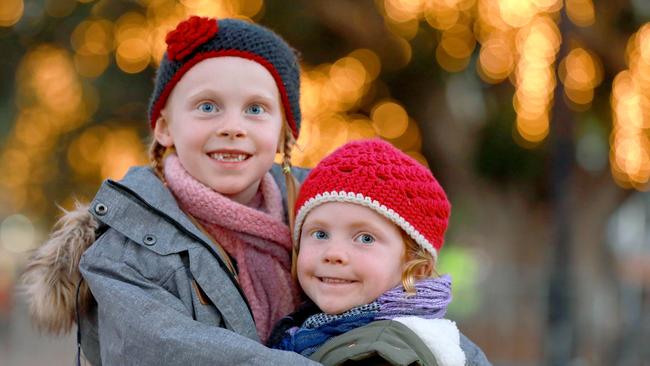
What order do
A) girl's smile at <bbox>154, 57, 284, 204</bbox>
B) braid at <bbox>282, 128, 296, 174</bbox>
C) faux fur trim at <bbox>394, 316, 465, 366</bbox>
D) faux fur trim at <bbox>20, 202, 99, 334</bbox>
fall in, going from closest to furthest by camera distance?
faux fur trim at <bbox>394, 316, 465, 366</bbox>, faux fur trim at <bbox>20, 202, 99, 334</bbox>, girl's smile at <bbox>154, 57, 284, 204</bbox>, braid at <bbox>282, 128, 296, 174</bbox>

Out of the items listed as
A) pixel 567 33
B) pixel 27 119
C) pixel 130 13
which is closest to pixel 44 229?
pixel 27 119

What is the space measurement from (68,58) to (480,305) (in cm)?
666

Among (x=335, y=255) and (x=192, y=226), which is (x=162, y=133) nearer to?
(x=192, y=226)

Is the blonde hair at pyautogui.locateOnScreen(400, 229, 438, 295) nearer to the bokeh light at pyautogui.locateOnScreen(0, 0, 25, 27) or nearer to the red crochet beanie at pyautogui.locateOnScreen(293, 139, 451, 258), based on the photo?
the red crochet beanie at pyautogui.locateOnScreen(293, 139, 451, 258)

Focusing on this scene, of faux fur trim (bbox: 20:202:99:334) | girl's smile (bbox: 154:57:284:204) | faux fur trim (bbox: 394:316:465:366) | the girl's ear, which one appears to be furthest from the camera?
the girl's ear

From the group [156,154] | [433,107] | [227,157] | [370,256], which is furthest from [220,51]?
[433,107]

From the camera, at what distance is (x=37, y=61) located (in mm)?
10469

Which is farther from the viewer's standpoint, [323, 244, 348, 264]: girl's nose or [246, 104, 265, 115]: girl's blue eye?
[246, 104, 265, 115]: girl's blue eye

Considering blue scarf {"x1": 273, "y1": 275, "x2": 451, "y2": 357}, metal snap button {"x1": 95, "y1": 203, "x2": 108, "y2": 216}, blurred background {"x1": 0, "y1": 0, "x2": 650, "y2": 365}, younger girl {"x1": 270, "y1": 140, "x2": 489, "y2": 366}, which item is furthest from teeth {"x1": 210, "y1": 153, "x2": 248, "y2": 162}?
blurred background {"x1": 0, "y1": 0, "x2": 650, "y2": 365}

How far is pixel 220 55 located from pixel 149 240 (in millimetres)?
618

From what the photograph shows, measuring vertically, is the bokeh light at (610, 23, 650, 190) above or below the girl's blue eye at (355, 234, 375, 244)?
above

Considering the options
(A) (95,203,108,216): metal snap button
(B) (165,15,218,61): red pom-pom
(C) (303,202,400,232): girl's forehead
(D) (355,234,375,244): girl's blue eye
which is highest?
(B) (165,15,218,61): red pom-pom

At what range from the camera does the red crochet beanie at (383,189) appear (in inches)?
110

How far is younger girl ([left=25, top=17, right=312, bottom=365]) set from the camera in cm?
271
